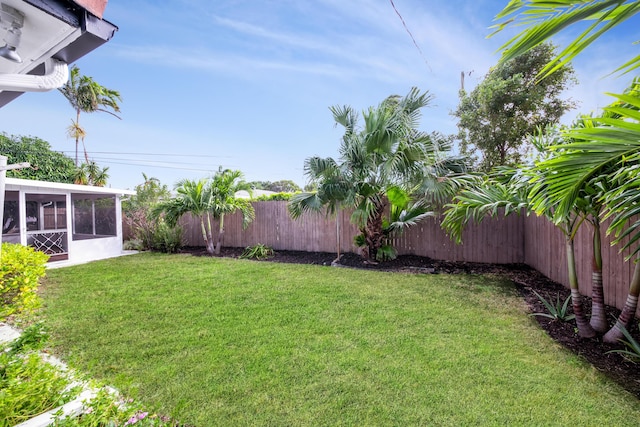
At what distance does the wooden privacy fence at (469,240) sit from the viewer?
12.6 feet

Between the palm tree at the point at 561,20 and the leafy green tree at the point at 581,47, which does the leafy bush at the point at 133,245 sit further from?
the palm tree at the point at 561,20

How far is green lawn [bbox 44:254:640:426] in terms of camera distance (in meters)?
1.95

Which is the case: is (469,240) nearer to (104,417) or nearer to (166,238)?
(104,417)

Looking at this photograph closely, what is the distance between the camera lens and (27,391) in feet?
4.95

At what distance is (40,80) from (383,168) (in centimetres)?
509

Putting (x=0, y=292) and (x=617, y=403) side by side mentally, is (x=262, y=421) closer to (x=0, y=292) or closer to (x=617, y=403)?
(x=617, y=403)

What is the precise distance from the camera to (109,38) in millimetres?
1753

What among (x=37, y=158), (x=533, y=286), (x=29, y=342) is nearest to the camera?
(x=29, y=342)

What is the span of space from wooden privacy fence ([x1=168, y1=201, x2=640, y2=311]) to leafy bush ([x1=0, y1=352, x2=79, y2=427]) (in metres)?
4.81

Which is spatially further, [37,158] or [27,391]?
[37,158]

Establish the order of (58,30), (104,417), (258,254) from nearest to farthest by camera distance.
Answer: (104,417)
(58,30)
(258,254)

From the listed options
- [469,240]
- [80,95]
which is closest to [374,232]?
[469,240]

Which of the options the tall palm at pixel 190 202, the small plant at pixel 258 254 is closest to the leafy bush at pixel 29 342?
the small plant at pixel 258 254

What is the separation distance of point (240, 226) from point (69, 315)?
19.5 feet
